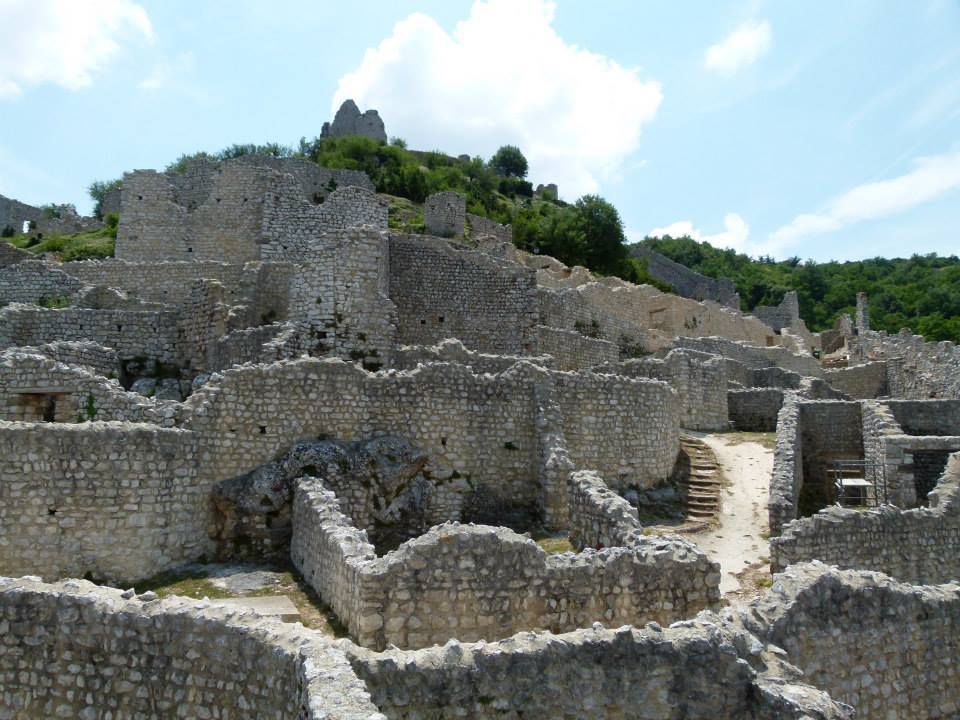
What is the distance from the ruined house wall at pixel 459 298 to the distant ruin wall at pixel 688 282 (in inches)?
1767

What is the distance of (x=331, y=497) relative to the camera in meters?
11.9

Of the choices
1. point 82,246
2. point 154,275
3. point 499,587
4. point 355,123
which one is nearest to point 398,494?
point 499,587

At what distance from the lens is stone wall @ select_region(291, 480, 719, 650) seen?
8992mm

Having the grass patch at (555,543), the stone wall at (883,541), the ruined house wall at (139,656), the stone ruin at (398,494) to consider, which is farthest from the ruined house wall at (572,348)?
the ruined house wall at (139,656)

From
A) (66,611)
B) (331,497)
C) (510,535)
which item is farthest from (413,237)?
(66,611)

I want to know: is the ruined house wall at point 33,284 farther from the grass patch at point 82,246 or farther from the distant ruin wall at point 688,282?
the distant ruin wall at point 688,282

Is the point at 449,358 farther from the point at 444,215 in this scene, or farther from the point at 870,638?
the point at 444,215

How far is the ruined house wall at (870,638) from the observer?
6.86 meters

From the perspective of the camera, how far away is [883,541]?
11.7 meters

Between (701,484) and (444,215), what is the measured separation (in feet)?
83.7

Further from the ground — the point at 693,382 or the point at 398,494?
the point at 693,382


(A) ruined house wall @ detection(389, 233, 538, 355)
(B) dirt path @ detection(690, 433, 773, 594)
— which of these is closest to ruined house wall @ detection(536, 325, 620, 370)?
(A) ruined house wall @ detection(389, 233, 538, 355)

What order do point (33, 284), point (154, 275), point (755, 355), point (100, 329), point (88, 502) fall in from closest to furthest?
point (88, 502) → point (100, 329) → point (33, 284) → point (154, 275) → point (755, 355)

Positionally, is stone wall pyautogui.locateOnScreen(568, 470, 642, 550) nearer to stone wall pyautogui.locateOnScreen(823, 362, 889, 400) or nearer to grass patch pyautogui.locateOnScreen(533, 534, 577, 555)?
grass patch pyautogui.locateOnScreen(533, 534, 577, 555)
